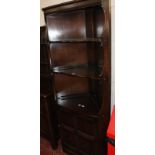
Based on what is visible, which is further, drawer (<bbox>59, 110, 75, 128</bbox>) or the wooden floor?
the wooden floor

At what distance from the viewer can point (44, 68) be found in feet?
7.64

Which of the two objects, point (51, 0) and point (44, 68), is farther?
point (44, 68)

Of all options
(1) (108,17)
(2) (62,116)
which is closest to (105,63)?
(1) (108,17)

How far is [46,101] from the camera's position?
6.84 feet

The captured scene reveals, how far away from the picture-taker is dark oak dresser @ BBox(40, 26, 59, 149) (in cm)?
213

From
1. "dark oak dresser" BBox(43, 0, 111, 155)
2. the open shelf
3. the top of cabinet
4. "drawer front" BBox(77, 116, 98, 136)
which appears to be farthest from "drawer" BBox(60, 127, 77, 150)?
the top of cabinet

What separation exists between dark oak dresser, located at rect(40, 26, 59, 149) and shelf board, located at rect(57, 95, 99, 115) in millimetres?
194

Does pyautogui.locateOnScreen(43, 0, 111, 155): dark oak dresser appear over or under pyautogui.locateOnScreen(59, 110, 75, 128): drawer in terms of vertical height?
over

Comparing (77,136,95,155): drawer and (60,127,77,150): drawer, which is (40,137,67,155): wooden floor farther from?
(77,136,95,155): drawer
